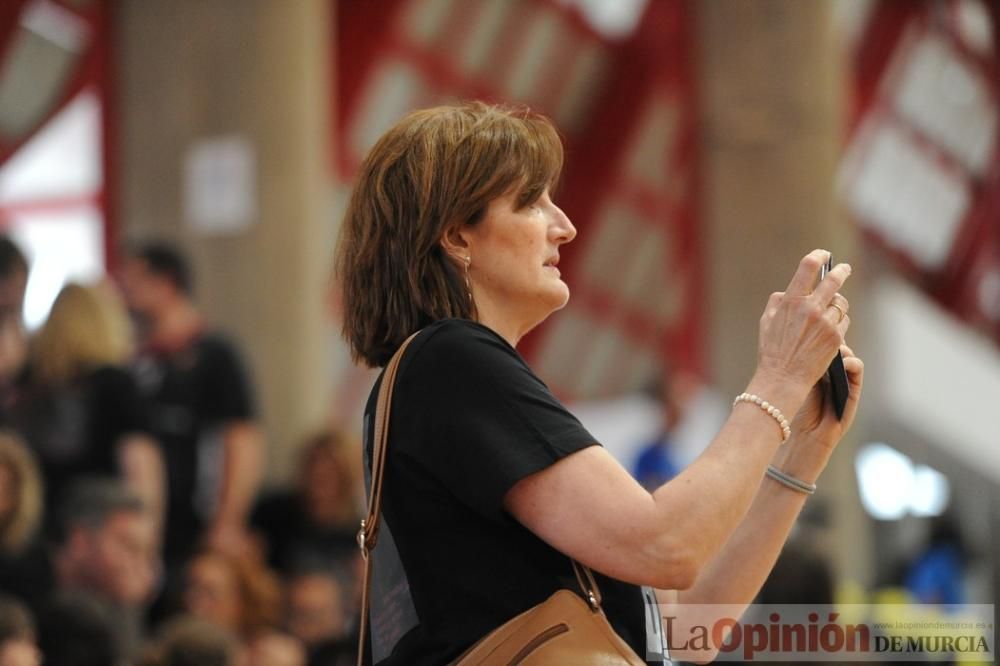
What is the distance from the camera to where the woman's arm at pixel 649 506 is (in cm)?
158

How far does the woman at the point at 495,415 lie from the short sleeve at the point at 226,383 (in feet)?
11.4

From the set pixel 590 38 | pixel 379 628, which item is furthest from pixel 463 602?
pixel 590 38

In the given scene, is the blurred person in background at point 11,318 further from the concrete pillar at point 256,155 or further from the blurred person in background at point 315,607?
the concrete pillar at point 256,155

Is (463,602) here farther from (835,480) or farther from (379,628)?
(835,480)

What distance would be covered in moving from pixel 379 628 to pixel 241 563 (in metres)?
3.13

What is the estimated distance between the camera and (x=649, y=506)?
→ 1581 mm

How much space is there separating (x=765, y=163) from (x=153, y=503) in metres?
3.81

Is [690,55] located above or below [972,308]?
above

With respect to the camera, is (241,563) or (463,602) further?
(241,563)

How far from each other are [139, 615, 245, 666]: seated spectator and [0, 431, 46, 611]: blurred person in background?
0.63 meters

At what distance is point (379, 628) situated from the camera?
173 centimetres

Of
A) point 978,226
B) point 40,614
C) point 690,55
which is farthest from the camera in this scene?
point 978,226

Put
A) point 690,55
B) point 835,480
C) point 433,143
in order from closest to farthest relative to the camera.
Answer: point 433,143
point 835,480
point 690,55

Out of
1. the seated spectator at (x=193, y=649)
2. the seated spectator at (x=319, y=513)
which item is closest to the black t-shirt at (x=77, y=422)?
the seated spectator at (x=319, y=513)
